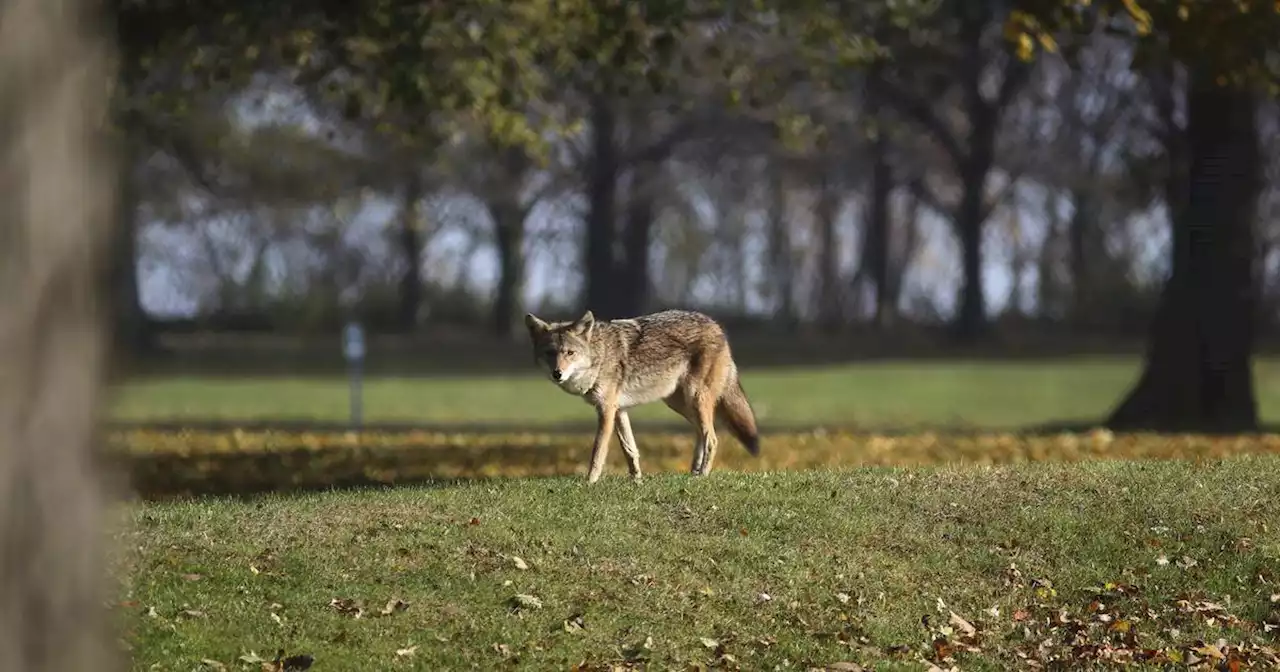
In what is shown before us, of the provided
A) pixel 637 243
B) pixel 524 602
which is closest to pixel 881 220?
pixel 637 243

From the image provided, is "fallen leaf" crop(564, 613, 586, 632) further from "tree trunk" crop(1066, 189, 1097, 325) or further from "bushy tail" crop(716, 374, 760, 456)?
"tree trunk" crop(1066, 189, 1097, 325)

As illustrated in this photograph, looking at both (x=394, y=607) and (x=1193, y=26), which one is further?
(x=1193, y=26)

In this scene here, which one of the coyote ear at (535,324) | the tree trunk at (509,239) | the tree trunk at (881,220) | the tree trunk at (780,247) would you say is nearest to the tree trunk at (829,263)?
the tree trunk at (780,247)

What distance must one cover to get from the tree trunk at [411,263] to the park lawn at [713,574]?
156ft

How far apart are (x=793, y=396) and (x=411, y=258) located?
28.6 m

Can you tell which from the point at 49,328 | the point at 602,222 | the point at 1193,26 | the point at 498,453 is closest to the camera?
the point at 49,328

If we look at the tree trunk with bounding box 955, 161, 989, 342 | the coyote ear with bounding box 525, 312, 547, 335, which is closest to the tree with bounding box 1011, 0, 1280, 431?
the coyote ear with bounding box 525, 312, 547, 335

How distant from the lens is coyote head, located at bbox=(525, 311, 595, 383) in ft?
42.5

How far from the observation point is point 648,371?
13680 millimetres

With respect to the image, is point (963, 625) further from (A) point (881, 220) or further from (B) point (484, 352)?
(A) point (881, 220)

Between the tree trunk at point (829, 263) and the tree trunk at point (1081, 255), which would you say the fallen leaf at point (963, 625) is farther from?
the tree trunk at point (829, 263)

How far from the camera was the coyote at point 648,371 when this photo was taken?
43.3 ft

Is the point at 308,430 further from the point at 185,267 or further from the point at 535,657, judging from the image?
the point at 185,267

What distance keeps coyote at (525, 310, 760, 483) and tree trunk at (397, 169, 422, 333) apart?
45854mm
